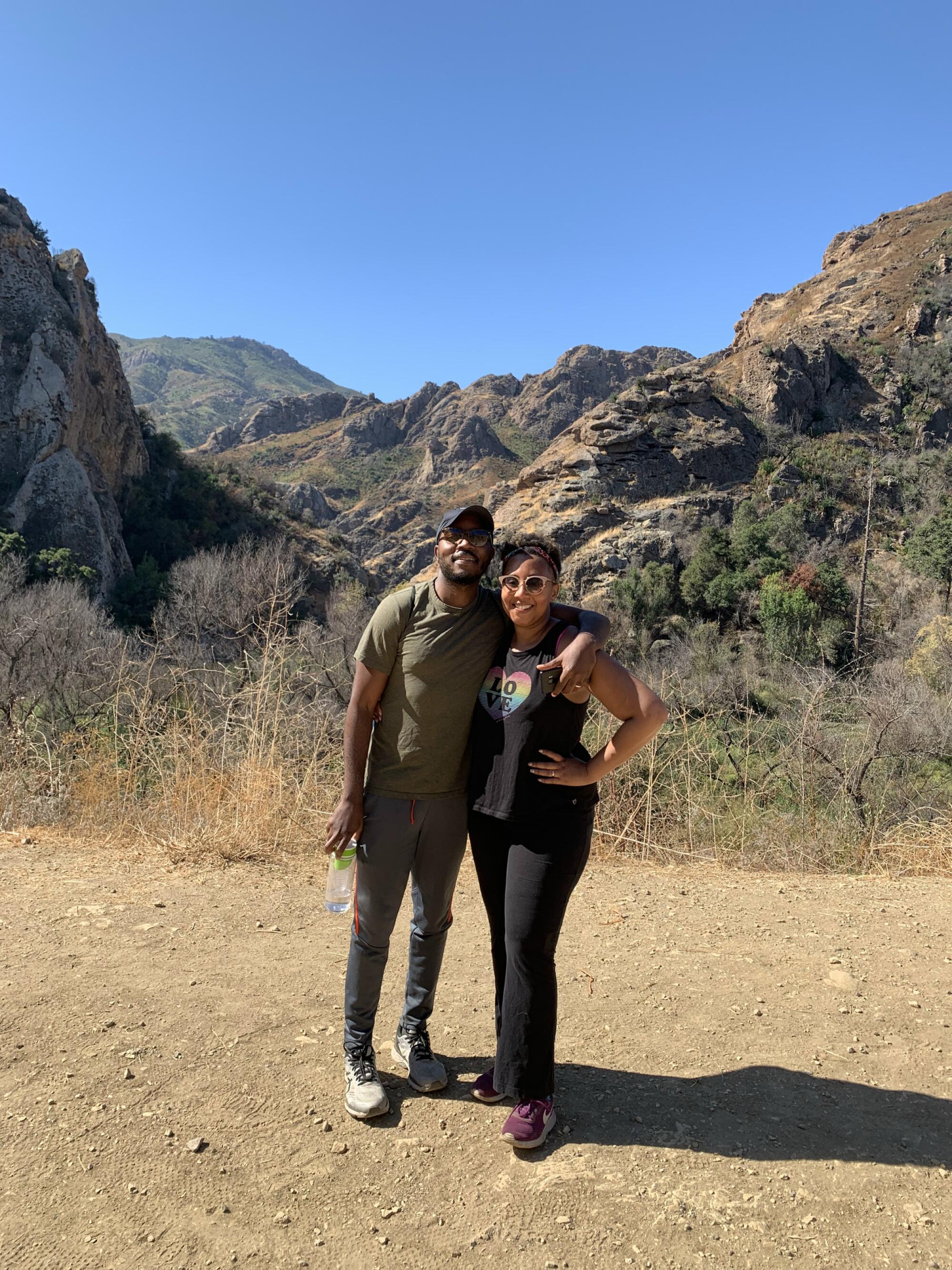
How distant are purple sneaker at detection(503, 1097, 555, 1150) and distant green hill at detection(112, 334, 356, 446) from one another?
9074 centimetres

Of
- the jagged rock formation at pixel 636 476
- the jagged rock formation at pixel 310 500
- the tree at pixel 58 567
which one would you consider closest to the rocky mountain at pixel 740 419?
the jagged rock formation at pixel 636 476

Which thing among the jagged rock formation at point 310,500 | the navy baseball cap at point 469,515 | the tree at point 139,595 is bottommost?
the tree at point 139,595

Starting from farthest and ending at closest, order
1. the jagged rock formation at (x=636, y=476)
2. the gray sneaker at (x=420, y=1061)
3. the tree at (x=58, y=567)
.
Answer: the jagged rock formation at (x=636, y=476)
the tree at (x=58, y=567)
the gray sneaker at (x=420, y=1061)

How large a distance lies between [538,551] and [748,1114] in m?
1.63

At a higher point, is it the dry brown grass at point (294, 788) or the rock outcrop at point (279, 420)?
the rock outcrop at point (279, 420)

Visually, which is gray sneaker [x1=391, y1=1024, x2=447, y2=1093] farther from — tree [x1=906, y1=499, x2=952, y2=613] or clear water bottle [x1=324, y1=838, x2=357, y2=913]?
tree [x1=906, y1=499, x2=952, y2=613]

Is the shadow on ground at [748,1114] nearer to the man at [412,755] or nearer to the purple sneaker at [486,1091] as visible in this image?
the purple sneaker at [486,1091]

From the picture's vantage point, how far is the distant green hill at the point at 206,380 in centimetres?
9981

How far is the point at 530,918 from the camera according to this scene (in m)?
1.94

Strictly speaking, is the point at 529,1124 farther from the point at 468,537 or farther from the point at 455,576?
the point at 468,537

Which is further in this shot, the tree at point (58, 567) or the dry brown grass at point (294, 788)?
the tree at point (58, 567)

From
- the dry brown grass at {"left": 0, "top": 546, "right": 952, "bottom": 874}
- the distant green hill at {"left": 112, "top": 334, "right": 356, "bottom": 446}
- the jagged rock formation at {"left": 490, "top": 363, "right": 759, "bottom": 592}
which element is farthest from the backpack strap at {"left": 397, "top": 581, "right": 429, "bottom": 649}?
the distant green hill at {"left": 112, "top": 334, "right": 356, "bottom": 446}

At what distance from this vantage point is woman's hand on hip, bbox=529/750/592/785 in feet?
6.36

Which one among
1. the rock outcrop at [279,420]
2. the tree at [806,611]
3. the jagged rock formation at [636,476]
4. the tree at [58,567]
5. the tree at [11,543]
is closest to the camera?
the tree at [11,543]
